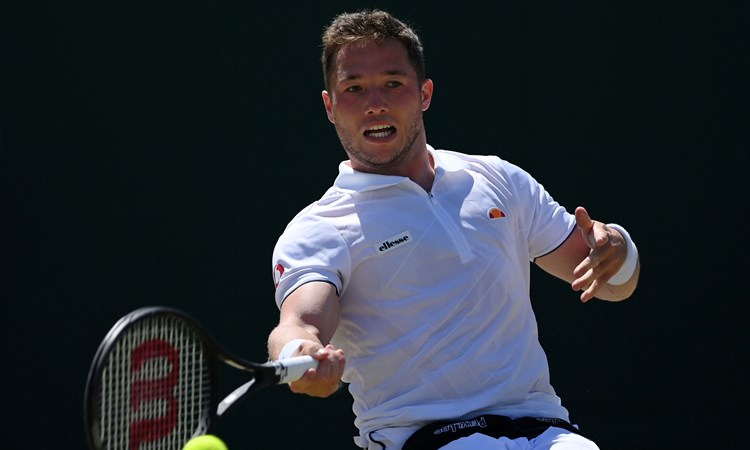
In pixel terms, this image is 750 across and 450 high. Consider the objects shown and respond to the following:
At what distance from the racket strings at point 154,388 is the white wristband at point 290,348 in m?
0.17

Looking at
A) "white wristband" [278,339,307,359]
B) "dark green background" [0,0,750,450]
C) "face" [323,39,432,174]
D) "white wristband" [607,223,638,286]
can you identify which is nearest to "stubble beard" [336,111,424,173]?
"face" [323,39,432,174]

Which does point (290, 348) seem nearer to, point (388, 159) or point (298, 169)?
point (388, 159)

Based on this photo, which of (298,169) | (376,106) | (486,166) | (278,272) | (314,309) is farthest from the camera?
(298,169)

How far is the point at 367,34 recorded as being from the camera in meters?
3.11

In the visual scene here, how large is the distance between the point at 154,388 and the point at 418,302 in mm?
731


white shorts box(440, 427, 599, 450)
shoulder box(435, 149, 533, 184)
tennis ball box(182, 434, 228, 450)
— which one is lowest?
white shorts box(440, 427, 599, 450)

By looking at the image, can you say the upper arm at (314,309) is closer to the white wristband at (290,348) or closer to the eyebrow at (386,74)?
the white wristband at (290,348)

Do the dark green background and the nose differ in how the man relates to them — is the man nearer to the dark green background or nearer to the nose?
the nose

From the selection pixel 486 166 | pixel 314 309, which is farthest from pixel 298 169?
pixel 314 309

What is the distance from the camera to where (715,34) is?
4.77 m

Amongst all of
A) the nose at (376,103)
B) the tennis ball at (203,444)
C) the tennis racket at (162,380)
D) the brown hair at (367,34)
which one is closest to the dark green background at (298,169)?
the brown hair at (367,34)

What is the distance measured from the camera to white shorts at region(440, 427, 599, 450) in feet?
8.95

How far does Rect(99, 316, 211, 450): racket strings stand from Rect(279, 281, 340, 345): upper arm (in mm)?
258

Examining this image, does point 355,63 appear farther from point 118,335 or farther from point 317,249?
point 118,335
